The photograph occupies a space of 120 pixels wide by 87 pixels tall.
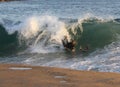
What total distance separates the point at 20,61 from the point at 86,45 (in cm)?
376

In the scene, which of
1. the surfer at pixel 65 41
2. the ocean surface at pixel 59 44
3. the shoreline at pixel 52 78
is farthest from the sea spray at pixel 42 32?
the shoreline at pixel 52 78

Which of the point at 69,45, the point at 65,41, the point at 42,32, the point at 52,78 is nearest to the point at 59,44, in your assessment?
the point at 65,41

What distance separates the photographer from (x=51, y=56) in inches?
518

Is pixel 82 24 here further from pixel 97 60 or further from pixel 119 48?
pixel 97 60

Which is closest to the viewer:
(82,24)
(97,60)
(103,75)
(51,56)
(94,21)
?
(103,75)

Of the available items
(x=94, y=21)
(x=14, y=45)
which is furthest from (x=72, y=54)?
(x=94, y=21)

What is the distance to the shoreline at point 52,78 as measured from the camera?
7914 millimetres

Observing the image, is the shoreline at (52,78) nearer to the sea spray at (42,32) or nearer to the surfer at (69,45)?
the surfer at (69,45)

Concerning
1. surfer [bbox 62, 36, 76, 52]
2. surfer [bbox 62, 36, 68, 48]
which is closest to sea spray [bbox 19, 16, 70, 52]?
surfer [bbox 62, 36, 68, 48]

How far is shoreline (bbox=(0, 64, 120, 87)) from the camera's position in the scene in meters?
7.91

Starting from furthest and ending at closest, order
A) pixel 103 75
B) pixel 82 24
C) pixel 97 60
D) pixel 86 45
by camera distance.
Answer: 1. pixel 82 24
2. pixel 86 45
3. pixel 97 60
4. pixel 103 75

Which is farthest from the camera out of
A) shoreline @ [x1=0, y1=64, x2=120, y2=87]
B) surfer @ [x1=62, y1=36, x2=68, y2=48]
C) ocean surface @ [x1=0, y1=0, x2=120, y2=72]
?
surfer @ [x1=62, y1=36, x2=68, y2=48]

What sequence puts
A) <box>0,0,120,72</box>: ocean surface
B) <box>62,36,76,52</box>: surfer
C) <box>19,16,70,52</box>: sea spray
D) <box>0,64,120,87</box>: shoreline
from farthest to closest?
A: <box>19,16,70,52</box>: sea spray
<box>62,36,76,52</box>: surfer
<box>0,0,120,72</box>: ocean surface
<box>0,64,120,87</box>: shoreline

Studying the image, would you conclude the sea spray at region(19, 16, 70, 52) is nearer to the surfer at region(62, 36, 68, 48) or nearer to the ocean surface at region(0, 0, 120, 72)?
the ocean surface at region(0, 0, 120, 72)
